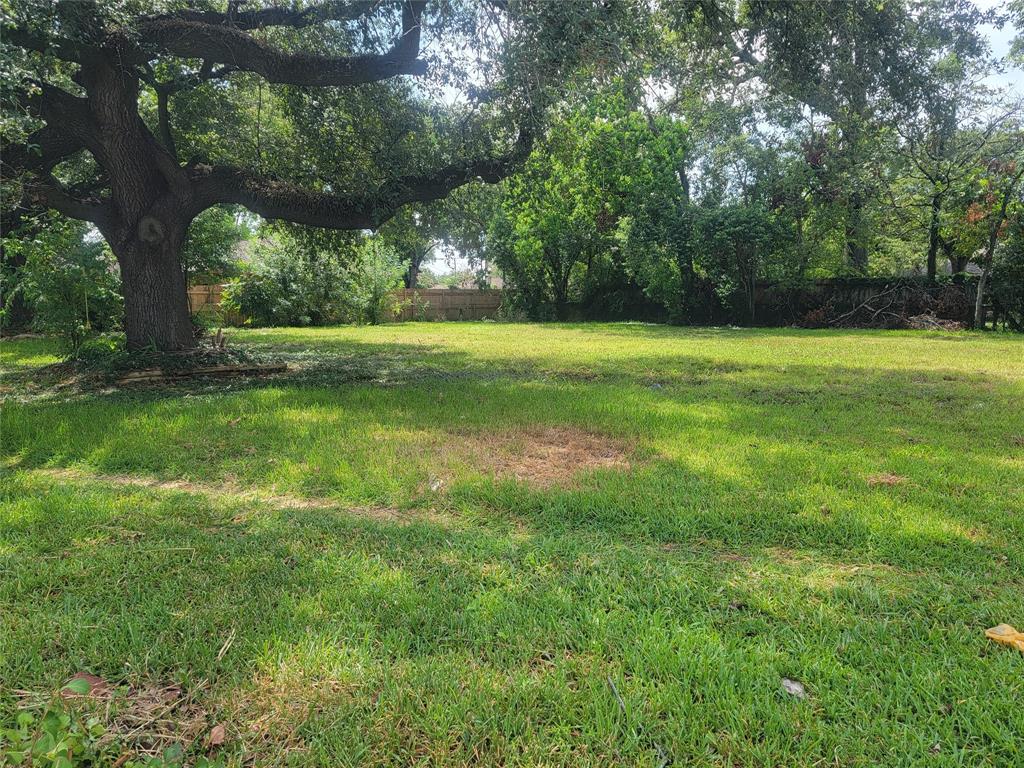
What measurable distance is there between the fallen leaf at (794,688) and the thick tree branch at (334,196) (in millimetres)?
7218

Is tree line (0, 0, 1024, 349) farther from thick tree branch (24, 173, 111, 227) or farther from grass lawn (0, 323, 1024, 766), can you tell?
grass lawn (0, 323, 1024, 766)

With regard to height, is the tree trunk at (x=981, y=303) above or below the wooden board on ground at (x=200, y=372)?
above

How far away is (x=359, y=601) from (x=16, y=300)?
16.7 metres

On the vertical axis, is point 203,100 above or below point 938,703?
above

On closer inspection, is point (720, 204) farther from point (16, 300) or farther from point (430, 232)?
point (16, 300)

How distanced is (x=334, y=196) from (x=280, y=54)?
1.95m

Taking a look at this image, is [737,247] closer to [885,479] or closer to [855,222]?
[855,222]

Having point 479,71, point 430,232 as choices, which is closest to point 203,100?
point 430,232

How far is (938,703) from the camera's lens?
150cm

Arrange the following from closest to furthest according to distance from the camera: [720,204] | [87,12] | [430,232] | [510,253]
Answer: [87,12] → [430,232] → [720,204] → [510,253]

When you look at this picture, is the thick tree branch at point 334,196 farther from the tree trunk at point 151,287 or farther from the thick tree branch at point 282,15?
the thick tree branch at point 282,15

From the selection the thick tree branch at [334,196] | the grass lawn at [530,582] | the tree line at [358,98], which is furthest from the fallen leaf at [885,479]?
the thick tree branch at [334,196]

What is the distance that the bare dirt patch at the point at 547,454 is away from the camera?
3.41 m

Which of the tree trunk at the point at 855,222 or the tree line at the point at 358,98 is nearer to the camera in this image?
the tree line at the point at 358,98
